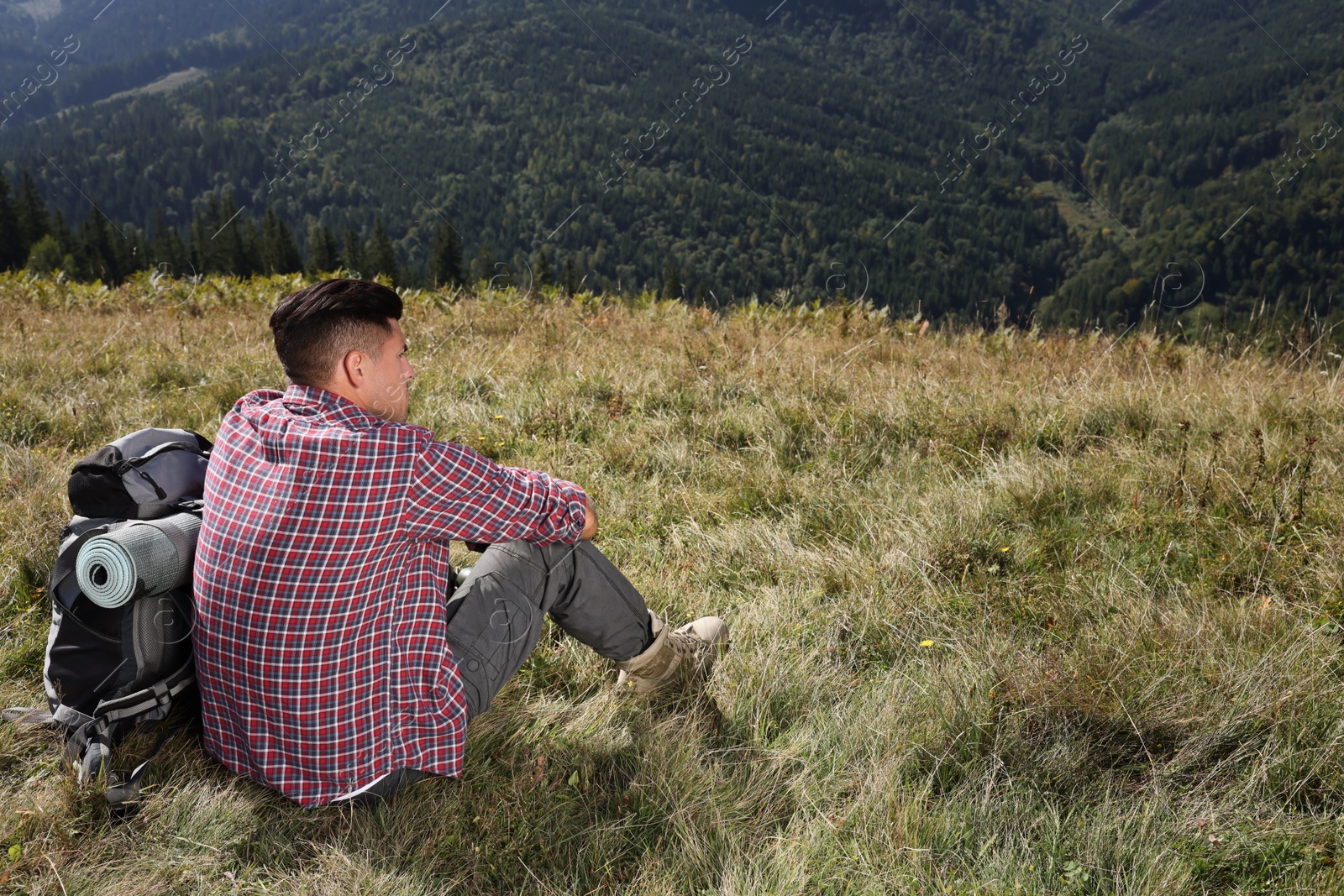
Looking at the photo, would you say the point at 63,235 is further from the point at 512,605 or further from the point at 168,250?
the point at 512,605

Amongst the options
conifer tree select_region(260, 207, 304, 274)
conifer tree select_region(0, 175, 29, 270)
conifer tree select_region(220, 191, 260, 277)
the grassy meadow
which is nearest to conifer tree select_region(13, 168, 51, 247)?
conifer tree select_region(0, 175, 29, 270)

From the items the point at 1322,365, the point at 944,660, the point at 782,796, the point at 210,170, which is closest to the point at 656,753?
the point at 782,796

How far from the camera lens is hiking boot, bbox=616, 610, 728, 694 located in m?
2.73

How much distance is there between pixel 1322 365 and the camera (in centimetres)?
568

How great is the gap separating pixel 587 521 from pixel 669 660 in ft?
2.13

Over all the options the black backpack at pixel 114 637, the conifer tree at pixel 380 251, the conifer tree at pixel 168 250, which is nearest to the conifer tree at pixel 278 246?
the conifer tree at pixel 168 250

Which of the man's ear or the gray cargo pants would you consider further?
the gray cargo pants

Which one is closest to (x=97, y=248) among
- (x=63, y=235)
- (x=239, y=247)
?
(x=63, y=235)

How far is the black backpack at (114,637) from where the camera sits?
206 centimetres

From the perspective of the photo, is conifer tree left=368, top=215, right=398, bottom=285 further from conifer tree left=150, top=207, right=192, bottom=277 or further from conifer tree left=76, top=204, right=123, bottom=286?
conifer tree left=76, top=204, right=123, bottom=286

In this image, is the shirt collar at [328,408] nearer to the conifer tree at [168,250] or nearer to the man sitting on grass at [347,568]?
the man sitting on grass at [347,568]

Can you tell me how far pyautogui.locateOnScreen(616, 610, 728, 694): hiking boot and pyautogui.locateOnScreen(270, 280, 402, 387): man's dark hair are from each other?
132 cm

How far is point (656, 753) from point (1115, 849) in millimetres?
1235

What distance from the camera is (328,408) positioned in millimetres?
2096
